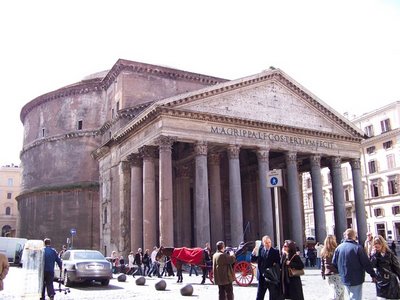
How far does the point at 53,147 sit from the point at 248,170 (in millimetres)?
16210

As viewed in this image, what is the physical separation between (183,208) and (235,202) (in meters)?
5.47

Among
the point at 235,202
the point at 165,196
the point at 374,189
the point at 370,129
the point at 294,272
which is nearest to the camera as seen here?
the point at 294,272

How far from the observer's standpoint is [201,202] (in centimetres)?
1909

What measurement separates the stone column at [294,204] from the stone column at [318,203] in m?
1.22

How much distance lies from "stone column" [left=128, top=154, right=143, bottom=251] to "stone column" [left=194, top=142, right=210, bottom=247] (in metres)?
3.71

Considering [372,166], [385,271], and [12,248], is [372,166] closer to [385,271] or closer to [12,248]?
[12,248]

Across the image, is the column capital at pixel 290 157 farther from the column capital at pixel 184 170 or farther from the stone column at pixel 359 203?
the column capital at pixel 184 170

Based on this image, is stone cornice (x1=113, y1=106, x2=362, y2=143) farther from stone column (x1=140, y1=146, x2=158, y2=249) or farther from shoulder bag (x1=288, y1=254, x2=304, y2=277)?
shoulder bag (x1=288, y1=254, x2=304, y2=277)

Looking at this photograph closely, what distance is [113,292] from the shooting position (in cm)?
1151

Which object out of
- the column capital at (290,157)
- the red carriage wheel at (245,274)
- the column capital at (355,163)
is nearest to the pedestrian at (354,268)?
the red carriage wheel at (245,274)

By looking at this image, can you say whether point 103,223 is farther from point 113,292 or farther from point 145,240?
point 113,292

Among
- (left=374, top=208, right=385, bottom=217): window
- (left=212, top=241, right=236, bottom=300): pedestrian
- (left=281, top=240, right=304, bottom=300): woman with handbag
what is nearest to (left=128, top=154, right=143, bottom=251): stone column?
(left=212, top=241, right=236, bottom=300): pedestrian

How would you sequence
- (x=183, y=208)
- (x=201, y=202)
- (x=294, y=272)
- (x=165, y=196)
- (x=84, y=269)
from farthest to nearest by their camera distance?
(x=183, y=208), (x=201, y=202), (x=165, y=196), (x=84, y=269), (x=294, y=272)

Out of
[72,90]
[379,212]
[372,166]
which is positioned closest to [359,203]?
[379,212]
